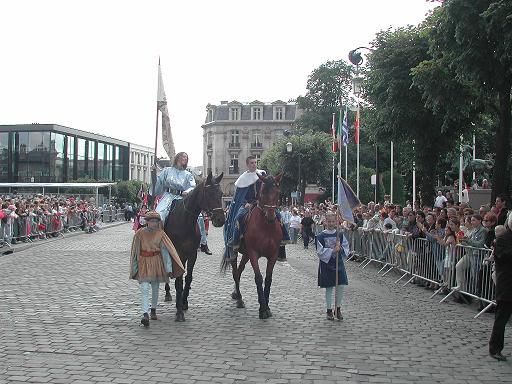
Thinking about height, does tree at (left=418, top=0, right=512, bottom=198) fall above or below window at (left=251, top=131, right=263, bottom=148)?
below

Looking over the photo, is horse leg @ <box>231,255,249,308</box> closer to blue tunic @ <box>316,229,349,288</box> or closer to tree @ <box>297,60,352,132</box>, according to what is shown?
blue tunic @ <box>316,229,349,288</box>

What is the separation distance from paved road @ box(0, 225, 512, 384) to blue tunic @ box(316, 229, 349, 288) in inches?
22.7

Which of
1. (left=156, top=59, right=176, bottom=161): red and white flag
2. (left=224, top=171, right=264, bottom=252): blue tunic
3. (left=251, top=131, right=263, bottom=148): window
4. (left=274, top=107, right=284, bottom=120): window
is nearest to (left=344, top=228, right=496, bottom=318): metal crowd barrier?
(left=224, top=171, right=264, bottom=252): blue tunic

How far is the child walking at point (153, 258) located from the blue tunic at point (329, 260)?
2232 millimetres

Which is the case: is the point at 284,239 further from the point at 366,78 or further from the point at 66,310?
the point at 366,78

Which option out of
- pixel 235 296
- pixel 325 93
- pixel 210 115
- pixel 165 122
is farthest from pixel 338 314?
pixel 210 115

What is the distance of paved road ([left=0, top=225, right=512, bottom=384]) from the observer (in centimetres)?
688

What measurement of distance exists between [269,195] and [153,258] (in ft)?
6.56

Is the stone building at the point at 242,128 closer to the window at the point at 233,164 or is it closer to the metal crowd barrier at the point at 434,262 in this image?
the window at the point at 233,164

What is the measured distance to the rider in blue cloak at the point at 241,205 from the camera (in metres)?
11.1

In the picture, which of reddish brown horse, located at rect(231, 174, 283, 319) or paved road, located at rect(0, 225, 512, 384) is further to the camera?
reddish brown horse, located at rect(231, 174, 283, 319)

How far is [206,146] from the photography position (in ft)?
375

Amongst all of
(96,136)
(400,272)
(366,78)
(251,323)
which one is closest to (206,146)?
(96,136)

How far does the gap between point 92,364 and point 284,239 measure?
469cm
